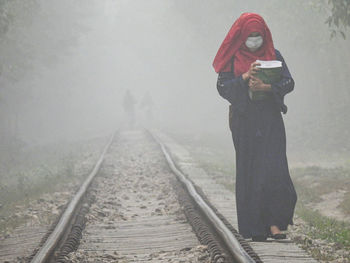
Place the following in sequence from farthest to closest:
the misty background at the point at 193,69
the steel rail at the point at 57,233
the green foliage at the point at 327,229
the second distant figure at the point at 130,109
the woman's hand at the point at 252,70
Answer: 1. the second distant figure at the point at 130,109
2. the misty background at the point at 193,69
3. the green foliage at the point at 327,229
4. the woman's hand at the point at 252,70
5. the steel rail at the point at 57,233

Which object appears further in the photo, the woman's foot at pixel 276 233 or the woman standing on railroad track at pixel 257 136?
the woman's foot at pixel 276 233

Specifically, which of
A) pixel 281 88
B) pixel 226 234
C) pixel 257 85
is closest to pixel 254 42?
pixel 257 85

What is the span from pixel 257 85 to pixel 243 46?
450 mm

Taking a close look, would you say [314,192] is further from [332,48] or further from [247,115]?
[332,48]

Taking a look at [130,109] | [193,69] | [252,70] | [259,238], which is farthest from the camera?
[193,69]

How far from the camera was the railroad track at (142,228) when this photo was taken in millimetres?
4973

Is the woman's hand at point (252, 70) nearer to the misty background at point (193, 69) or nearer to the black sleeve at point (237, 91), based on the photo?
the black sleeve at point (237, 91)

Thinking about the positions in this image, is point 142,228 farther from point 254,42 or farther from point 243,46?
point 254,42

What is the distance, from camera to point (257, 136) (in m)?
5.17

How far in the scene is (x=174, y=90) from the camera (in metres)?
78.9

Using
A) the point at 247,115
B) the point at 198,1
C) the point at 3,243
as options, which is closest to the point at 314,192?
the point at 247,115

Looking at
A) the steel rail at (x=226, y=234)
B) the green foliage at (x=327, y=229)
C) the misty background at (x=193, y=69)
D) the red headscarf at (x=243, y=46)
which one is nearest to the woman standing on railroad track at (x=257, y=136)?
the red headscarf at (x=243, y=46)

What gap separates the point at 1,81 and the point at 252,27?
21879 mm

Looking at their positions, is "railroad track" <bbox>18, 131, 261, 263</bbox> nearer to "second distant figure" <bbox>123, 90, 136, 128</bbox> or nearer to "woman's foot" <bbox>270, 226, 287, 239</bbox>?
"woman's foot" <bbox>270, 226, 287, 239</bbox>
